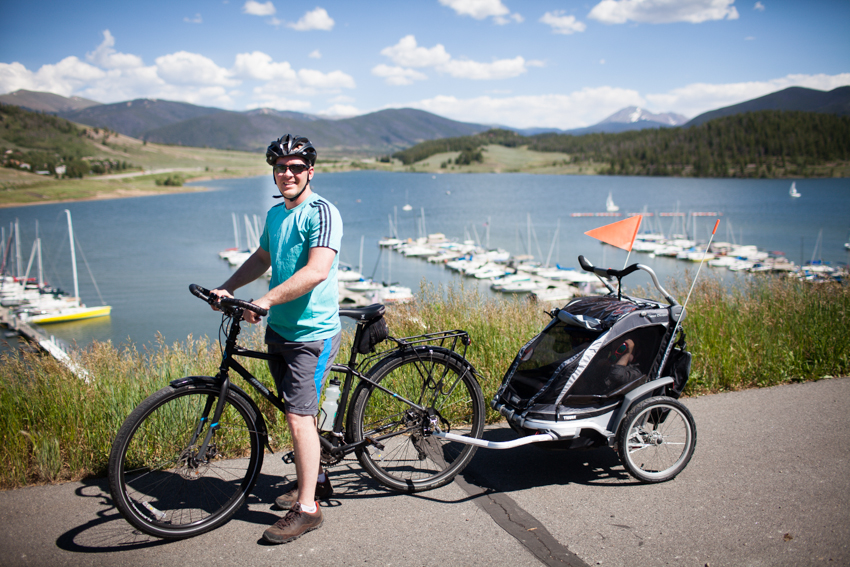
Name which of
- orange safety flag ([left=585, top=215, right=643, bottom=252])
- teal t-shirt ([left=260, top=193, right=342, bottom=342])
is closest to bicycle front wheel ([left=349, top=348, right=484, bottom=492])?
teal t-shirt ([left=260, top=193, right=342, bottom=342])

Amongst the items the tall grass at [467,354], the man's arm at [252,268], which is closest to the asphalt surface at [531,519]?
the tall grass at [467,354]

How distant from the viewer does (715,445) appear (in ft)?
13.5

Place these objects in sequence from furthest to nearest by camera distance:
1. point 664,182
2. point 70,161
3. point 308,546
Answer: point 664,182 → point 70,161 → point 308,546

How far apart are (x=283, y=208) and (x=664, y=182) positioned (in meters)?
187

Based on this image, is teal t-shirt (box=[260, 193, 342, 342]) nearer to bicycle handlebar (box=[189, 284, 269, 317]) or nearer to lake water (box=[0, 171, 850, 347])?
bicycle handlebar (box=[189, 284, 269, 317])

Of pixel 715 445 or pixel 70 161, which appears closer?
pixel 715 445

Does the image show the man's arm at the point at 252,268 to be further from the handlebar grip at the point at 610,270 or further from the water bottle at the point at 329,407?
the handlebar grip at the point at 610,270

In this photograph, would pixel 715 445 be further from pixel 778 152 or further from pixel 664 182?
pixel 778 152

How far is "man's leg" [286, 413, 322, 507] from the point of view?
300 cm

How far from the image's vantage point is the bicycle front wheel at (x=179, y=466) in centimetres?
287

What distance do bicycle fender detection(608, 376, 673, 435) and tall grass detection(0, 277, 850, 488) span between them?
1.43 m

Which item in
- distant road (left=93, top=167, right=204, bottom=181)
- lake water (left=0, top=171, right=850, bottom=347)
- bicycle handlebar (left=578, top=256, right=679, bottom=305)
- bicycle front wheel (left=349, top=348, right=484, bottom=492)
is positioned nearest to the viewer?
bicycle front wheel (left=349, top=348, right=484, bottom=492)

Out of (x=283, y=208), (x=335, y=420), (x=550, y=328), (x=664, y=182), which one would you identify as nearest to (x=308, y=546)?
(x=335, y=420)

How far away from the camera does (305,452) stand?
302 cm
